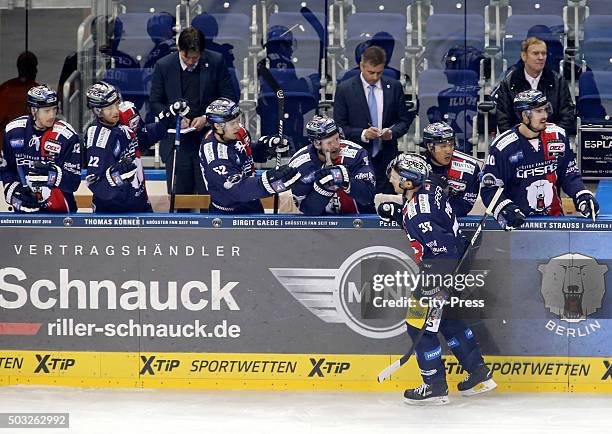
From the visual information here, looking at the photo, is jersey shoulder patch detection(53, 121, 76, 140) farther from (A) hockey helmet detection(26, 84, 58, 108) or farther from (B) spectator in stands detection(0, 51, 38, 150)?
(B) spectator in stands detection(0, 51, 38, 150)

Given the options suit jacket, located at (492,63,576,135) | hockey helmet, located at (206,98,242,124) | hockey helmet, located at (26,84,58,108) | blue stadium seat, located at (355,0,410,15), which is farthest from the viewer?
blue stadium seat, located at (355,0,410,15)

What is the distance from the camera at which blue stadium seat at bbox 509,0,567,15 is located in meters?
13.2

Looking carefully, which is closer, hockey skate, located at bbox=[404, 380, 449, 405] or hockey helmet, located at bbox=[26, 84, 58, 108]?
hockey skate, located at bbox=[404, 380, 449, 405]

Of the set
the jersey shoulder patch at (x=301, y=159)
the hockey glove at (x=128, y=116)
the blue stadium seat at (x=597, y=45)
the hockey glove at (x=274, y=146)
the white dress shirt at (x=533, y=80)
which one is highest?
the blue stadium seat at (x=597, y=45)

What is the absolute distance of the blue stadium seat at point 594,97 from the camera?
12.8 m

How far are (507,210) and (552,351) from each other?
3.23ft

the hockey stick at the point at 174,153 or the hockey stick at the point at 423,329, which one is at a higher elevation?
the hockey stick at the point at 174,153

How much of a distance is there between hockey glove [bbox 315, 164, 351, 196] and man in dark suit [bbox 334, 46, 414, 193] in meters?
1.96

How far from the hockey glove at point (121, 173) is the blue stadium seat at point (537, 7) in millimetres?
4647

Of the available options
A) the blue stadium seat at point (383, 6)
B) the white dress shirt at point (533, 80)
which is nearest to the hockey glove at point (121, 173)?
the white dress shirt at point (533, 80)

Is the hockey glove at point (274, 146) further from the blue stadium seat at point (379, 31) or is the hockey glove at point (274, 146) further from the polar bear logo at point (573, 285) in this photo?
the blue stadium seat at point (379, 31)

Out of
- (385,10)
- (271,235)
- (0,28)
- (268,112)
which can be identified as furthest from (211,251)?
(0,28)

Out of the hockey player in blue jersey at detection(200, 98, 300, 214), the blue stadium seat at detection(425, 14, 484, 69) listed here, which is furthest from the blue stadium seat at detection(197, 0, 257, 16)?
the hockey player in blue jersey at detection(200, 98, 300, 214)

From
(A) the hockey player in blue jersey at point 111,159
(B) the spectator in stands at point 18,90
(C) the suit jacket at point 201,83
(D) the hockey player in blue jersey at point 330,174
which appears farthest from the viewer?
(B) the spectator in stands at point 18,90
